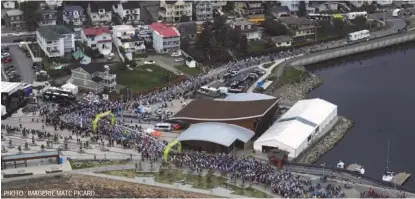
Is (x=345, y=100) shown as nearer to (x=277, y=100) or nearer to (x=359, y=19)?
(x=277, y=100)

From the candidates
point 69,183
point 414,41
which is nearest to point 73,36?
point 69,183

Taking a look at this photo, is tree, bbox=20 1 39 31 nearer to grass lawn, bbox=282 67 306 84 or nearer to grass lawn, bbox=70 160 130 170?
grass lawn, bbox=282 67 306 84

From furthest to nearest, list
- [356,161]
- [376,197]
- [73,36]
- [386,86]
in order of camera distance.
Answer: [73,36] → [386,86] → [356,161] → [376,197]

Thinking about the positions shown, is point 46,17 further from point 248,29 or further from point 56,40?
point 248,29

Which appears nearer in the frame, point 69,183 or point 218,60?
point 69,183

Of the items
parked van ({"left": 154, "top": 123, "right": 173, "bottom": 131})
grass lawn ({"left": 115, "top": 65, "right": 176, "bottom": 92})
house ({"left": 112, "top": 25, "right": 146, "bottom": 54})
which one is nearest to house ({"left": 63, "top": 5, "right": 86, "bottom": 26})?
house ({"left": 112, "top": 25, "right": 146, "bottom": 54})

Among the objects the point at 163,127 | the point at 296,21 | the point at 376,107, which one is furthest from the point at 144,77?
the point at 296,21

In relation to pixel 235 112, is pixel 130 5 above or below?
above
